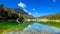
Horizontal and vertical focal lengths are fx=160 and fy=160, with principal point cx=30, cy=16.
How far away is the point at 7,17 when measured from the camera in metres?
36.1

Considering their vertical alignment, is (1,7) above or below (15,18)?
above

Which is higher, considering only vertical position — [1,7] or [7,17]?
[1,7]

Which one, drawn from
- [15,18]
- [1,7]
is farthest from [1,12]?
[15,18]

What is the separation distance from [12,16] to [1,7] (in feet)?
13.1

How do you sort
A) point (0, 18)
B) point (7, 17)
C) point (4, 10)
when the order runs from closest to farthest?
point (0, 18) → point (7, 17) → point (4, 10)

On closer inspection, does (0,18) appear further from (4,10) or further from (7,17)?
(4,10)

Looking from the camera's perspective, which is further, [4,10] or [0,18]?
[4,10]

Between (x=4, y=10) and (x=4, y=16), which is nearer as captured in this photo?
(x=4, y=16)

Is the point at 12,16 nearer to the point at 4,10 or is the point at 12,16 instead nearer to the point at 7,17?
the point at 7,17

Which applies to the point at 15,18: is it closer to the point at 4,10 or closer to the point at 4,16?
the point at 4,16

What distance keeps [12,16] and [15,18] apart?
1.47m

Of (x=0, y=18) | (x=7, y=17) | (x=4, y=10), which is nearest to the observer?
(x=0, y=18)

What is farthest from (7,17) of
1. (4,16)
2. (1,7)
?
(1,7)

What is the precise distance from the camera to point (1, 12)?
3731 centimetres
